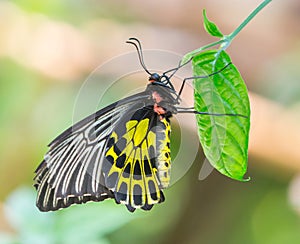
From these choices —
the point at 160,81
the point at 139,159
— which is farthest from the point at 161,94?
the point at 139,159

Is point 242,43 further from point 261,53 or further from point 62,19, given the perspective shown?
point 62,19

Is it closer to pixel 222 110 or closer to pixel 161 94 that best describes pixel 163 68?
pixel 161 94

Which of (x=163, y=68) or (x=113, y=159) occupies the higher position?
(x=163, y=68)

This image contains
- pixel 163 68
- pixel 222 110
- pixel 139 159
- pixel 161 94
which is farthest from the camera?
pixel 163 68

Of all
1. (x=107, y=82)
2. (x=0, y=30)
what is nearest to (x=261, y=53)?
(x=107, y=82)

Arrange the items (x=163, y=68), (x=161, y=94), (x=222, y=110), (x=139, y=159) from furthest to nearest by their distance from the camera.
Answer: (x=163, y=68)
(x=139, y=159)
(x=161, y=94)
(x=222, y=110)

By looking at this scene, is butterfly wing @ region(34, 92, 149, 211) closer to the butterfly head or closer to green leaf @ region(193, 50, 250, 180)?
the butterfly head

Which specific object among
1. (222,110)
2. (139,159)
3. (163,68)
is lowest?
(222,110)

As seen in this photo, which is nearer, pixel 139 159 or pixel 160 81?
pixel 160 81

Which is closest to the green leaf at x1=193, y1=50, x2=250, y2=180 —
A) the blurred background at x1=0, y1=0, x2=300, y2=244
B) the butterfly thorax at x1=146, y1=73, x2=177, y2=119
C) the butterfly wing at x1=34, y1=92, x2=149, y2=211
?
the butterfly thorax at x1=146, y1=73, x2=177, y2=119
